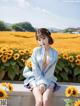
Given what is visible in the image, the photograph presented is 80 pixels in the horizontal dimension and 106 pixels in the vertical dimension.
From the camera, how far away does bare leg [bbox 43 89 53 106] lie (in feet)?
15.4

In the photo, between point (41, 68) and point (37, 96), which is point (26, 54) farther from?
point (37, 96)

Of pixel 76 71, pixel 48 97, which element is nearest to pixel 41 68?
pixel 48 97

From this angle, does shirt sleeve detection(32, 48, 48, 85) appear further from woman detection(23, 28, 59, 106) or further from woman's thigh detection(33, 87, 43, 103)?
woman's thigh detection(33, 87, 43, 103)

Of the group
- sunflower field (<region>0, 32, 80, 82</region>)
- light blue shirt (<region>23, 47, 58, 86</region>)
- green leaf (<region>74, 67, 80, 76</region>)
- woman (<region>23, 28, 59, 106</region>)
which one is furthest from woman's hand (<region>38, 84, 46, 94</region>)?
green leaf (<region>74, 67, 80, 76</region>)

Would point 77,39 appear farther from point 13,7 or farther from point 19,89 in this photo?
point 19,89

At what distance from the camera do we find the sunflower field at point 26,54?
596 centimetres

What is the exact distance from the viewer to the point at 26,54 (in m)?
6.06

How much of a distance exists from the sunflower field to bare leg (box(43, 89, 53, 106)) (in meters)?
0.90

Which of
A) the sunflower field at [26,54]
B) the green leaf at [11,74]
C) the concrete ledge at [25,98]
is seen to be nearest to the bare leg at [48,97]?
the concrete ledge at [25,98]

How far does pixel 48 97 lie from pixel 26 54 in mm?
1415

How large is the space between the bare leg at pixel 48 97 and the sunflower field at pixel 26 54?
90 cm

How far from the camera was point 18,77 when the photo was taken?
6.06 m

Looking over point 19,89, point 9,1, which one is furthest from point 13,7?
point 19,89

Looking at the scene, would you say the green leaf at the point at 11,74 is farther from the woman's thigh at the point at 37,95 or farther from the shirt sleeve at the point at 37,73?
the woman's thigh at the point at 37,95
